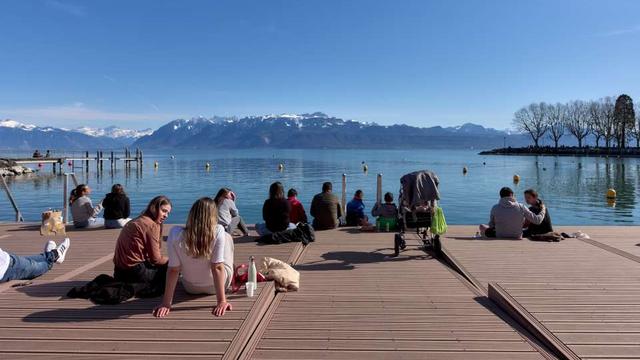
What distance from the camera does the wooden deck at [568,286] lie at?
14.8ft

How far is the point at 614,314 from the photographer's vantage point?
5129 millimetres

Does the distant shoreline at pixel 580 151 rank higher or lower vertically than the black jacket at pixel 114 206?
higher

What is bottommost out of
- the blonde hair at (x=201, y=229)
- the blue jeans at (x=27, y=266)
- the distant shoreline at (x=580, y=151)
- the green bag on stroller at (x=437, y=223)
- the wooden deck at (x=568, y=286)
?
the wooden deck at (x=568, y=286)

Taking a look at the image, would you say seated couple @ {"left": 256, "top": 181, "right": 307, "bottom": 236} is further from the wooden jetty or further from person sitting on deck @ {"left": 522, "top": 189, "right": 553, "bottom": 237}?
person sitting on deck @ {"left": 522, "top": 189, "right": 553, "bottom": 237}

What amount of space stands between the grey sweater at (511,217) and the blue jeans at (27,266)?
8.82 meters

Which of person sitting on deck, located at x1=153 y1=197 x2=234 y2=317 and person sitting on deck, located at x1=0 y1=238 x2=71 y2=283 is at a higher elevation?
person sitting on deck, located at x1=153 y1=197 x2=234 y2=317

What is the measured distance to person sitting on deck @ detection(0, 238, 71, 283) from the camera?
20.4 ft

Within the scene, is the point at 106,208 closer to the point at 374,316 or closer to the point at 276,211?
the point at 276,211

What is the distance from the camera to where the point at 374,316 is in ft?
17.2

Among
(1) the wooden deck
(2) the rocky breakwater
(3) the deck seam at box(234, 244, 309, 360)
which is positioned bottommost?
(3) the deck seam at box(234, 244, 309, 360)

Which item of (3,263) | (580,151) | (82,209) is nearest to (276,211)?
(3,263)

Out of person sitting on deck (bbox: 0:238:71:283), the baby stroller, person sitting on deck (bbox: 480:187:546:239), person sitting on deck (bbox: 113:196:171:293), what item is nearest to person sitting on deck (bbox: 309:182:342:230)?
the baby stroller

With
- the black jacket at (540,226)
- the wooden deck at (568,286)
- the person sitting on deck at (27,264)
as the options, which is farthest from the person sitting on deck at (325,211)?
the person sitting on deck at (27,264)

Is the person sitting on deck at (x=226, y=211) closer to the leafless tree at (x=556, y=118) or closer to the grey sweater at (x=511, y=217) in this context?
the grey sweater at (x=511, y=217)
